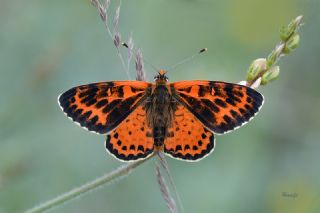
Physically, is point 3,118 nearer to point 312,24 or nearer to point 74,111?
point 74,111

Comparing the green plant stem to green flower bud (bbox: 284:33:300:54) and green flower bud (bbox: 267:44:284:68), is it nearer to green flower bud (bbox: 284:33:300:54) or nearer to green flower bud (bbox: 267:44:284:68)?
green flower bud (bbox: 267:44:284:68)

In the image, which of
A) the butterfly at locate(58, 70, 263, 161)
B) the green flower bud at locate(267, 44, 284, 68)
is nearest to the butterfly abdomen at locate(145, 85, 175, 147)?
the butterfly at locate(58, 70, 263, 161)

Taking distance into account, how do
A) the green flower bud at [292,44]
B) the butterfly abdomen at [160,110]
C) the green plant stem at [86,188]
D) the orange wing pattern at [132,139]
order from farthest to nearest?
the butterfly abdomen at [160,110] < the orange wing pattern at [132,139] < the green flower bud at [292,44] < the green plant stem at [86,188]

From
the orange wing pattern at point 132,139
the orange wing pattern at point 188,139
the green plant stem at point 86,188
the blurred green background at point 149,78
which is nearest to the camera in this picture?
the green plant stem at point 86,188

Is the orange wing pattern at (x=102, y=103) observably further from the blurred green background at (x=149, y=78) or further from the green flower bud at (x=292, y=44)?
the green flower bud at (x=292, y=44)

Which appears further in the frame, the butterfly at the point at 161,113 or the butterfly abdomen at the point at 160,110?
the butterfly abdomen at the point at 160,110

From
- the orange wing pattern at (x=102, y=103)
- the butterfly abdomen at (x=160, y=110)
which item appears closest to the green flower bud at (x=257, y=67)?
the butterfly abdomen at (x=160, y=110)

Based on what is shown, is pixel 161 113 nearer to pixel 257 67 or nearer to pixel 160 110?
pixel 160 110

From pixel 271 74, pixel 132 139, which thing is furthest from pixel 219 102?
pixel 271 74
